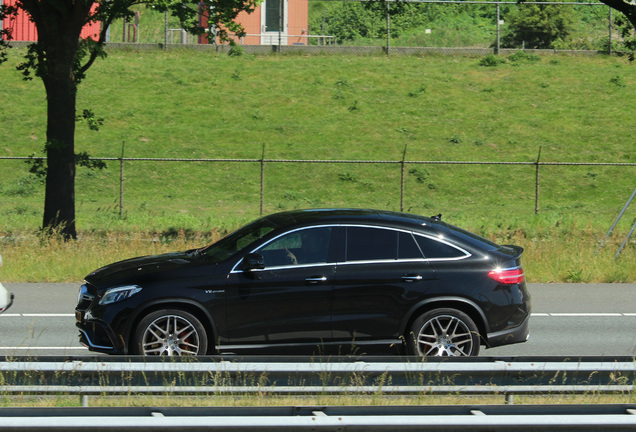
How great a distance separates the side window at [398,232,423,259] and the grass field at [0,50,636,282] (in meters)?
8.82

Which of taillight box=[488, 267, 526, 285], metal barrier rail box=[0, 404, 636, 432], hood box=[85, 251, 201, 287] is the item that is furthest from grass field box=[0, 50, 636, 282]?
metal barrier rail box=[0, 404, 636, 432]

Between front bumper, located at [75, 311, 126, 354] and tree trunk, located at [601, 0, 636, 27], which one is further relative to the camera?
tree trunk, located at [601, 0, 636, 27]

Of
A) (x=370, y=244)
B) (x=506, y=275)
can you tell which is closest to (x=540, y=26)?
(x=506, y=275)

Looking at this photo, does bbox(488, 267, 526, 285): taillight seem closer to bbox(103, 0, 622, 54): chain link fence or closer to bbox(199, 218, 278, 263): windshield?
bbox(199, 218, 278, 263): windshield

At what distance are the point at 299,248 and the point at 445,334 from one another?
1701mm

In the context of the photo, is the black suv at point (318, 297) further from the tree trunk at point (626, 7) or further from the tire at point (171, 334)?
the tree trunk at point (626, 7)

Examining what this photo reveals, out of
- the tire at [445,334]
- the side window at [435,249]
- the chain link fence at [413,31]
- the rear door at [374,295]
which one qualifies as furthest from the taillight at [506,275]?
the chain link fence at [413,31]

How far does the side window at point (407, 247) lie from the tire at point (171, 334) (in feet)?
7.07

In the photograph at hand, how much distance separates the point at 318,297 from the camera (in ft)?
26.7

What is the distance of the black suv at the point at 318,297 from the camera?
26.2 feet

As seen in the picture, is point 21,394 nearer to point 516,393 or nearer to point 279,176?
point 516,393

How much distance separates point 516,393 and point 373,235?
2797 mm

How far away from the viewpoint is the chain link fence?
143 feet

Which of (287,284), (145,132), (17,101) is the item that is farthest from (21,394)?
(17,101)
